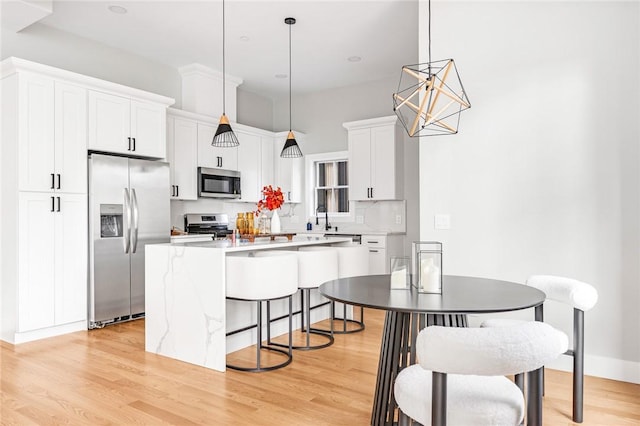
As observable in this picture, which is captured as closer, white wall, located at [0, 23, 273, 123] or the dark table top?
the dark table top

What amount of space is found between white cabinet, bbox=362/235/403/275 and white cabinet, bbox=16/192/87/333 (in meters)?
3.24

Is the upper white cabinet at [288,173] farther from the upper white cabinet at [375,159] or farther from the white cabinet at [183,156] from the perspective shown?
the white cabinet at [183,156]

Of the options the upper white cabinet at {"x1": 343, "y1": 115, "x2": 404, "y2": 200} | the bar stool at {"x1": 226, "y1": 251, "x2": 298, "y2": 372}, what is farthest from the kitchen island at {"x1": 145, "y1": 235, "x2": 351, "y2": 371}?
the upper white cabinet at {"x1": 343, "y1": 115, "x2": 404, "y2": 200}

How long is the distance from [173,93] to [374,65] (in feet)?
8.68

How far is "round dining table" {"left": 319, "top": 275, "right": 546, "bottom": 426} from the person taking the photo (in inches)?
66.3

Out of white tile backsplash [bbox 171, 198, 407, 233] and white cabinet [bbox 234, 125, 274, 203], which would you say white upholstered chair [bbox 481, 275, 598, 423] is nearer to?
white tile backsplash [bbox 171, 198, 407, 233]

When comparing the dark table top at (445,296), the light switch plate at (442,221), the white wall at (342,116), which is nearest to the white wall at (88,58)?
the white wall at (342,116)

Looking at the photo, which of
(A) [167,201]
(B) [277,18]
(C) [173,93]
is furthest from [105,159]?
(B) [277,18]

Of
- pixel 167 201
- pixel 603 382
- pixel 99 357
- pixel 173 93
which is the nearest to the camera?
pixel 603 382

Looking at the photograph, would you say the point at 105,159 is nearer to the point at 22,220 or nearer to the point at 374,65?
the point at 22,220

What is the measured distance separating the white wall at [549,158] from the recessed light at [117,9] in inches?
114

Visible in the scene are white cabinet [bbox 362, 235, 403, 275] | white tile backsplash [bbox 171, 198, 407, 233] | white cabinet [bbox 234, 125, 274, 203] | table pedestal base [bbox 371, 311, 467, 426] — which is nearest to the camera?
table pedestal base [bbox 371, 311, 467, 426]

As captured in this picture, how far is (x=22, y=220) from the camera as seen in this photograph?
385cm

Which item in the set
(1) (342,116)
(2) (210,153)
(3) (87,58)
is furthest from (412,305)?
(1) (342,116)
